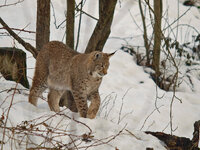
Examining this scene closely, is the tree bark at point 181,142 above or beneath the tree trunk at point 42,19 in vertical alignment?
beneath

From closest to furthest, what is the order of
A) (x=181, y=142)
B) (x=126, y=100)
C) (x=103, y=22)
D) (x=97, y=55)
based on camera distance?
1. (x=181, y=142)
2. (x=97, y=55)
3. (x=103, y=22)
4. (x=126, y=100)

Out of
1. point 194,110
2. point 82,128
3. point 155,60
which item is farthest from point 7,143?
point 155,60

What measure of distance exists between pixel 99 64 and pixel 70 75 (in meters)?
0.53

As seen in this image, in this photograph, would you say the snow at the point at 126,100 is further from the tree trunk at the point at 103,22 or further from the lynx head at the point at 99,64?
the lynx head at the point at 99,64

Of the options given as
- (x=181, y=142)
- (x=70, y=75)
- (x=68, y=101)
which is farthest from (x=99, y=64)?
(x=181, y=142)

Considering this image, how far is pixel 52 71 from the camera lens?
16.9 feet

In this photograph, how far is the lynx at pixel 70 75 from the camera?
4727mm

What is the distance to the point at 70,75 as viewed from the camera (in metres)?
5.01

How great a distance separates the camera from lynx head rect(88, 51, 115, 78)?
184 inches

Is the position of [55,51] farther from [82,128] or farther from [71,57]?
[82,128]

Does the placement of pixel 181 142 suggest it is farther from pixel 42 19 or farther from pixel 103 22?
pixel 42 19

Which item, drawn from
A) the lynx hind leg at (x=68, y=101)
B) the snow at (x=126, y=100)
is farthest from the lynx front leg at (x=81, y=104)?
the lynx hind leg at (x=68, y=101)

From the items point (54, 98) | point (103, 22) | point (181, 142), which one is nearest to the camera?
point (181, 142)

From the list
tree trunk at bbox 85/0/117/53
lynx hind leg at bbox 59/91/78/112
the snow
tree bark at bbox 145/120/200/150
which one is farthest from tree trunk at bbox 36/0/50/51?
tree bark at bbox 145/120/200/150
